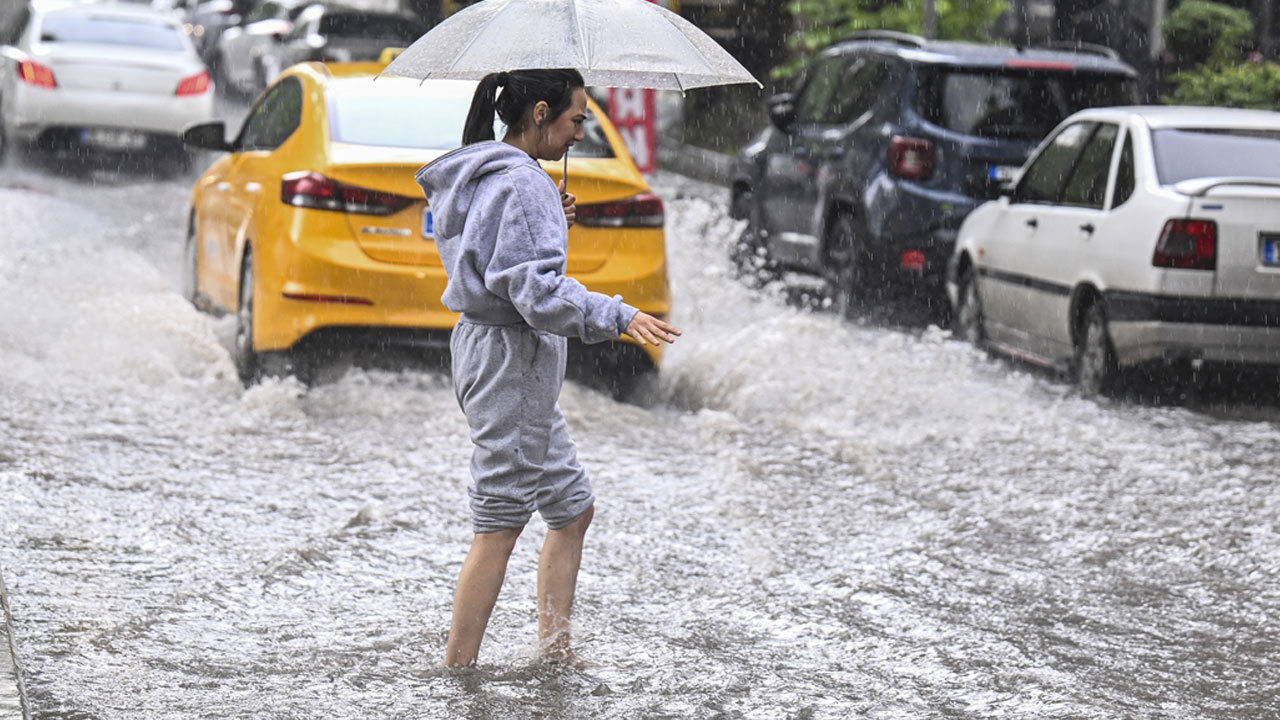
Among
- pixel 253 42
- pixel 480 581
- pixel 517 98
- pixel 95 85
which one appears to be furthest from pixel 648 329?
pixel 253 42

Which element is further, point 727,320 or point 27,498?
point 727,320

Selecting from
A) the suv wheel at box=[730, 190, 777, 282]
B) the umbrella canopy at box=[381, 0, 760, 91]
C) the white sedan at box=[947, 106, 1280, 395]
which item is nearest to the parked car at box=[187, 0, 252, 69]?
the suv wheel at box=[730, 190, 777, 282]

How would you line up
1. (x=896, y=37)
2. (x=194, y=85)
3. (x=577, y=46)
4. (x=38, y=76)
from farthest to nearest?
(x=194, y=85) < (x=38, y=76) < (x=896, y=37) < (x=577, y=46)

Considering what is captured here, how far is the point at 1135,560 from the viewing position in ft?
21.3

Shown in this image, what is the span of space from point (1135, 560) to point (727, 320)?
531 centimetres

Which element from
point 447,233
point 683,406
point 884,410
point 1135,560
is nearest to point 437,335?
point 683,406

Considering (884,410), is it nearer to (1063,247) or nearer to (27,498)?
(1063,247)

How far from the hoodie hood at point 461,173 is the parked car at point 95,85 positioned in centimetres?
1554

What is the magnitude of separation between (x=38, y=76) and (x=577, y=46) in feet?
51.5

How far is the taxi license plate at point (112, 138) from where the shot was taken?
19.6 meters

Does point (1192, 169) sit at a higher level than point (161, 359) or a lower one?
higher

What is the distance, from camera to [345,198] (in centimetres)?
838

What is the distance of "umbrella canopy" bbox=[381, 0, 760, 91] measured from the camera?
4.73m

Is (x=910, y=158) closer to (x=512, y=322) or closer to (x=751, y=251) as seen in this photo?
(x=751, y=251)
